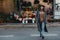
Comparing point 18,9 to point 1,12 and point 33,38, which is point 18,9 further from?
point 33,38

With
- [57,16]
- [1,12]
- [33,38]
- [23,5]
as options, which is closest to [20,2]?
[23,5]

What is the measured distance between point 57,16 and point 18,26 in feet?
14.7

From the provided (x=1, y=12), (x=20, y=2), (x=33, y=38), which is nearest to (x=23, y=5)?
(x=20, y=2)

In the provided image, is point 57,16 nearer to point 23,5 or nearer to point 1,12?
point 23,5

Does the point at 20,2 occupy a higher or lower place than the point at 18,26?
higher

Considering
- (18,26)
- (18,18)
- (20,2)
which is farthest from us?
(20,2)

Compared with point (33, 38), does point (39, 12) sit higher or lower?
higher

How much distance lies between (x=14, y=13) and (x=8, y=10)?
27.5 inches

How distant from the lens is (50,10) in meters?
21.6

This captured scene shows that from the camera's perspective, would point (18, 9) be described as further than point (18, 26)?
Yes

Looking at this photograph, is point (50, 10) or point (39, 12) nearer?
point (39, 12)

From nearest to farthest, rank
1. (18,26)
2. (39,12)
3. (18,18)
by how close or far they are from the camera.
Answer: (39,12) → (18,26) → (18,18)

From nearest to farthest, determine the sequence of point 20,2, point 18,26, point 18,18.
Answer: point 18,26
point 18,18
point 20,2

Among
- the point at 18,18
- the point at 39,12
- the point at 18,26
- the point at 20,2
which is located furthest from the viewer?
the point at 20,2
